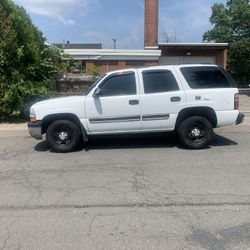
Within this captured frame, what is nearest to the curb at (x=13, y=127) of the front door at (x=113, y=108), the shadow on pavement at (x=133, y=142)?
the shadow on pavement at (x=133, y=142)

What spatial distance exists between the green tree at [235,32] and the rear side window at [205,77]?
1282 inches

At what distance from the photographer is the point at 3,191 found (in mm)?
7340

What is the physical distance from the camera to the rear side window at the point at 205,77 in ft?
34.9

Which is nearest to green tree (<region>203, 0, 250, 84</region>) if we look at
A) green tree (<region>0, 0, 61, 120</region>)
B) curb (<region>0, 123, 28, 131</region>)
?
green tree (<region>0, 0, 61, 120</region>)

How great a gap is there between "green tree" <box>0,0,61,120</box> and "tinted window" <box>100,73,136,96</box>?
5538 millimetres

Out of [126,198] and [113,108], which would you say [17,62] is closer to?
[113,108]

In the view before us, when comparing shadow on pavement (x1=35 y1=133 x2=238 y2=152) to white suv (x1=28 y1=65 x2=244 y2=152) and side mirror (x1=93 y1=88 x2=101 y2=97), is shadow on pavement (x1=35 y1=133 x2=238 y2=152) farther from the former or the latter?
side mirror (x1=93 y1=88 x2=101 y2=97)

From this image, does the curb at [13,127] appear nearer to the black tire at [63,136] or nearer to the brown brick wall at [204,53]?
the black tire at [63,136]

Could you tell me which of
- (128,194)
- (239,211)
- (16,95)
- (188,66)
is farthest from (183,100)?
(16,95)

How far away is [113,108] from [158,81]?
3.92ft

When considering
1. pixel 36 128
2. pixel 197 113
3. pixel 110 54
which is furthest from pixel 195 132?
pixel 110 54

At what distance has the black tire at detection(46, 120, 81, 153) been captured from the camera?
10523mm

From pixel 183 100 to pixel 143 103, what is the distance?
888mm

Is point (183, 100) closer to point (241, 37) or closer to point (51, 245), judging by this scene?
point (51, 245)
